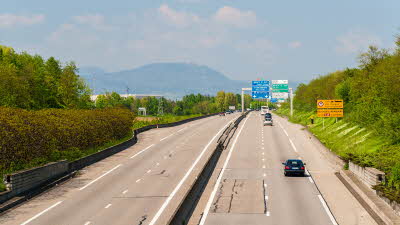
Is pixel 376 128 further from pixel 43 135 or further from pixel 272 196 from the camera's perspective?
pixel 43 135

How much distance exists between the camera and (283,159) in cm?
4712

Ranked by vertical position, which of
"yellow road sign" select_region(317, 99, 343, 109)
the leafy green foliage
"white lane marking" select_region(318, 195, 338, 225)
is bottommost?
"white lane marking" select_region(318, 195, 338, 225)

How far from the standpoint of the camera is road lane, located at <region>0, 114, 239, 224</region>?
24.3 meters

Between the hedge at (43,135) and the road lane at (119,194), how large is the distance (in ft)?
11.5

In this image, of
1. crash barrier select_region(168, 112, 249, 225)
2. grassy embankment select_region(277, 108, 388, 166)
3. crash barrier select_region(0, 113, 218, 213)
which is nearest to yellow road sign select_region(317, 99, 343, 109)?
grassy embankment select_region(277, 108, 388, 166)

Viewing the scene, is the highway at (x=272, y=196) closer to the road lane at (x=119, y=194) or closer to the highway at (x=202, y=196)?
the highway at (x=202, y=196)

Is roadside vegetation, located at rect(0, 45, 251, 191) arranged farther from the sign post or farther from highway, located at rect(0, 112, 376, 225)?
the sign post

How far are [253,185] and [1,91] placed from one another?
2239 inches

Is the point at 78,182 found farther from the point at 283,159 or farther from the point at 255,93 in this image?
the point at 255,93

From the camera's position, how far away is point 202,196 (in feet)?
96.4

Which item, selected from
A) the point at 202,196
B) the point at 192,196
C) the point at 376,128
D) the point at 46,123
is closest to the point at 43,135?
the point at 46,123

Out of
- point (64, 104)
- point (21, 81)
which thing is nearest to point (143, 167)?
point (21, 81)

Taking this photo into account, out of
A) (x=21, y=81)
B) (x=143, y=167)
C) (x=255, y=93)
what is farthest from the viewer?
(x=255, y=93)

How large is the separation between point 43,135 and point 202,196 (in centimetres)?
1533
